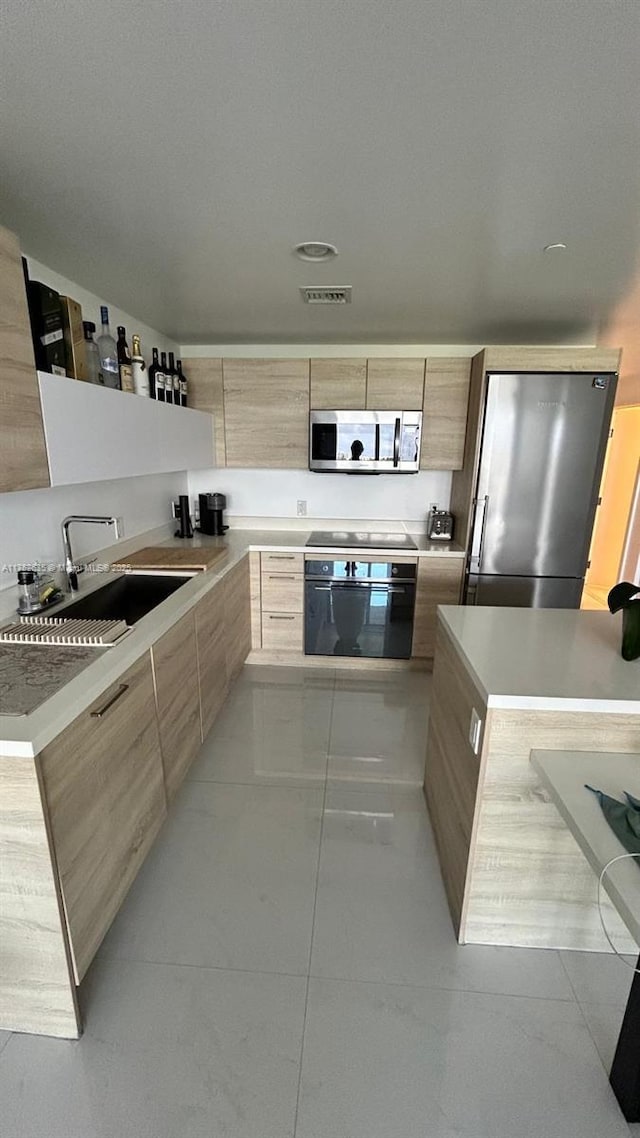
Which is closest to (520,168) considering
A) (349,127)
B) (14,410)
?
(349,127)

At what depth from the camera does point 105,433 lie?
1.89m

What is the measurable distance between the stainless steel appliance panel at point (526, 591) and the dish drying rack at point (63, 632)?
2203mm

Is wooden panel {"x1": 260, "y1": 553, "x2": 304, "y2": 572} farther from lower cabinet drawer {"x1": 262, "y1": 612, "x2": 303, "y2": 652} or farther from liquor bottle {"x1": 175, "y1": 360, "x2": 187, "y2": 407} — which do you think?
liquor bottle {"x1": 175, "y1": 360, "x2": 187, "y2": 407}

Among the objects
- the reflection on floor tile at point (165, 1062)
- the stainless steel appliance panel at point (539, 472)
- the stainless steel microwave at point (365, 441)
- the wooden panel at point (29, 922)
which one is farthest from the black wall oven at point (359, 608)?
the wooden panel at point (29, 922)

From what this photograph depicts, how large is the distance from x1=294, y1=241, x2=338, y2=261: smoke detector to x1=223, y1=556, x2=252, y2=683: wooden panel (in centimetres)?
158

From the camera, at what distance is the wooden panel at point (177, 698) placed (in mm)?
1795

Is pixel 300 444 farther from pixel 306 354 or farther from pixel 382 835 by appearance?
pixel 382 835

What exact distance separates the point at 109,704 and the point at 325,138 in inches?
61.5

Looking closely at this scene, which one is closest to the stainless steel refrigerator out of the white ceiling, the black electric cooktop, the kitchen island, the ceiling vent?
the black electric cooktop

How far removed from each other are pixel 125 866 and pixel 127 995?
1.05 ft

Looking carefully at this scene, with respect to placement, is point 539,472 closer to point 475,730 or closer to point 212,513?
point 475,730

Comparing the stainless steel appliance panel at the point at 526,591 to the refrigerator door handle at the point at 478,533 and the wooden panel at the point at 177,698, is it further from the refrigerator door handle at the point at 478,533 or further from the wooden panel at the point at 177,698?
the wooden panel at the point at 177,698

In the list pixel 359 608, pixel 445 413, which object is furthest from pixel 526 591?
pixel 445 413

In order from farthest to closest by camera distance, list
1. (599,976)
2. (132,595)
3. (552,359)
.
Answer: (552,359) → (132,595) → (599,976)
